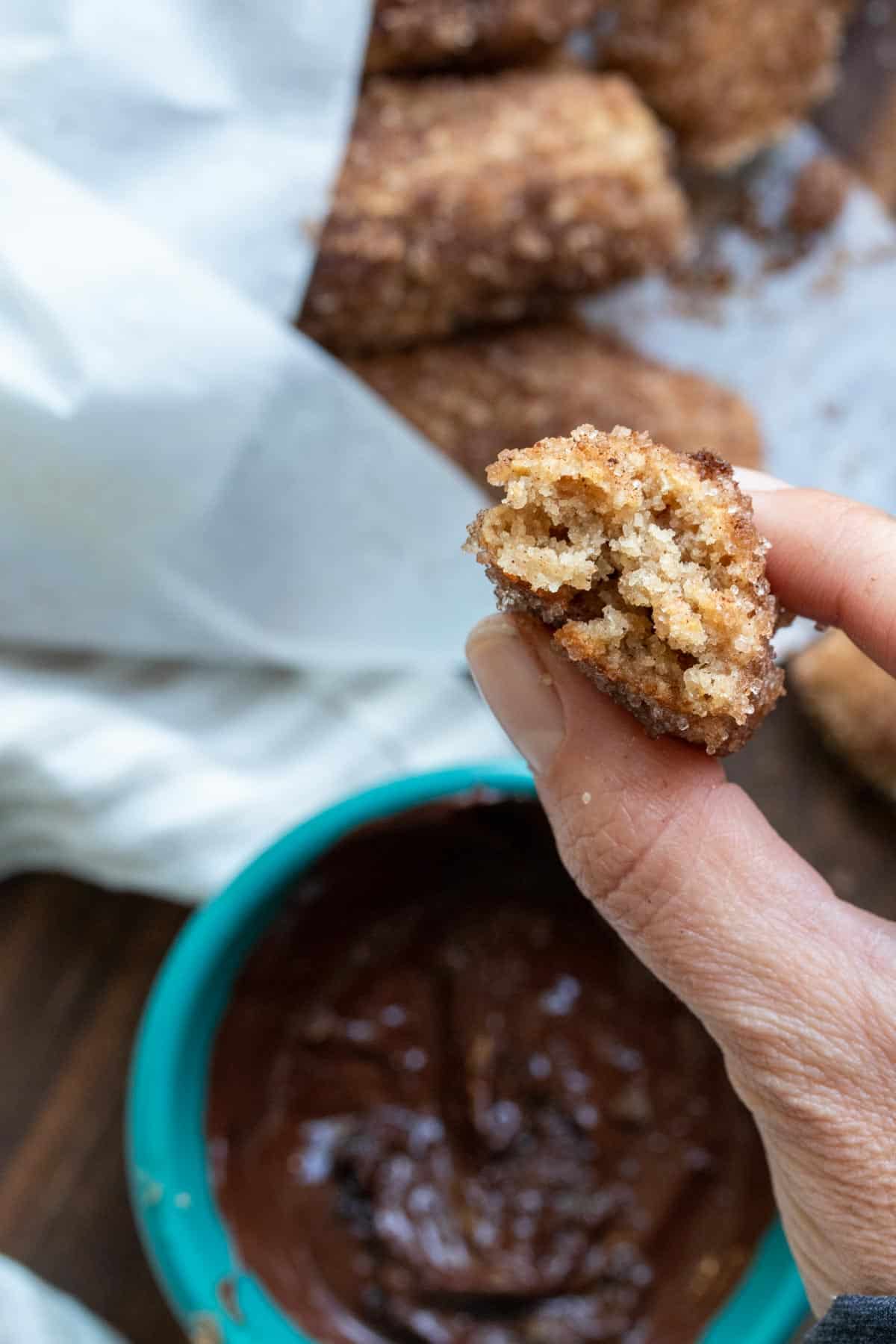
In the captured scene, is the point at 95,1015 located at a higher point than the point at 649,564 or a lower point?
lower

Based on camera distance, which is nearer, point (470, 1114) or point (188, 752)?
point (470, 1114)

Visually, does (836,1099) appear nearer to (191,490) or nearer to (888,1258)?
(888,1258)

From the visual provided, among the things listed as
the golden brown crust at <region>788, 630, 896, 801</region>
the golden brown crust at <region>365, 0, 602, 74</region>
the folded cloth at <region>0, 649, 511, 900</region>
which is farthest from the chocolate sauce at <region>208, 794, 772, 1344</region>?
the golden brown crust at <region>365, 0, 602, 74</region>

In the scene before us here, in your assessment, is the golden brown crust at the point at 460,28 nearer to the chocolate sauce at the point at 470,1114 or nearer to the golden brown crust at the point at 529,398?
the golden brown crust at the point at 529,398

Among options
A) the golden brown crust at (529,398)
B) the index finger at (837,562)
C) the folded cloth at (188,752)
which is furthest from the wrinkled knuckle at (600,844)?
the golden brown crust at (529,398)

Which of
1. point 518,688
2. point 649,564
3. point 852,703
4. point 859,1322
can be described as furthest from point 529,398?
point 859,1322

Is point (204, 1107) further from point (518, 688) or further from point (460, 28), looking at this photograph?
point (460, 28)

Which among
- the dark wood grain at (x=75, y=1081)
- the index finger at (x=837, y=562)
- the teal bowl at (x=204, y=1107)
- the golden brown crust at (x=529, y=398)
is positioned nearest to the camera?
the index finger at (x=837, y=562)
